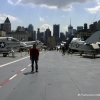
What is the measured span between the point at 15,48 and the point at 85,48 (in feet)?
47.8

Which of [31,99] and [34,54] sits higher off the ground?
[34,54]

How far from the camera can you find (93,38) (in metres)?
44.8

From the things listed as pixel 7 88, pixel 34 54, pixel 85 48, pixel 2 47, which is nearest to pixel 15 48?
pixel 2 47

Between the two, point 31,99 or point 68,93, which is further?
point 68,93

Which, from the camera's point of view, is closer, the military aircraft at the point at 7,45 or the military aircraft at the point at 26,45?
the military aircraft at the point at 7,45

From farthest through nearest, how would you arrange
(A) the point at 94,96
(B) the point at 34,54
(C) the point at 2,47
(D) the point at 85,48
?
1. (D) the point at 85,48
2. (C) the point at 2,47
3. (B) the point at 34,54
4. (A) the point at 94,96

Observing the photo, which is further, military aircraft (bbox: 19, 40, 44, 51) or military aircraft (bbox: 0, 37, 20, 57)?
military aircraft (bbox: 19, 40, 44, 51)

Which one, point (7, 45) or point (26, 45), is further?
point (26, 45)

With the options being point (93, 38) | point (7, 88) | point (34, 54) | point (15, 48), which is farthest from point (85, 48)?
point (7, 88)

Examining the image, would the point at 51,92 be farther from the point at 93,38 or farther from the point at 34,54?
the point at 93,38

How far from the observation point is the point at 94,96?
7891 mm

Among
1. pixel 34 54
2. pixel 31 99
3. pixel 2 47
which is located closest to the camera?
pixel 31 99

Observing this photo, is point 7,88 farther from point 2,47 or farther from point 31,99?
point 2,47

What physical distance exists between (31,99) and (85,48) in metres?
36.8
